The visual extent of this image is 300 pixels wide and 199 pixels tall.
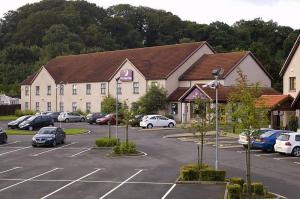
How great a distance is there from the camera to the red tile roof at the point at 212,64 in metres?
69.4

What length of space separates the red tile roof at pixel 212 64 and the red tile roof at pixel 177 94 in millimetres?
1363

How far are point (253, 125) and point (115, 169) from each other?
36.9ft

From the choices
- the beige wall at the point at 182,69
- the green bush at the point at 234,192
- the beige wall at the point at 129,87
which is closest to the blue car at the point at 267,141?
the green bush at the point at 234,192

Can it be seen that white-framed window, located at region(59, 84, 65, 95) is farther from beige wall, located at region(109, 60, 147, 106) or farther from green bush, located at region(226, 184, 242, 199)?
green bush, located at region(226, 184, 242, 199)

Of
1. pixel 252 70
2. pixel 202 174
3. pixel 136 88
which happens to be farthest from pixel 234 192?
pixel 136 88

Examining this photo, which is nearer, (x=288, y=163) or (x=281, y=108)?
(x=288, y=163)

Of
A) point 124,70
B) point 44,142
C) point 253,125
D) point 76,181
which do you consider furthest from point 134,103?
point 253,125

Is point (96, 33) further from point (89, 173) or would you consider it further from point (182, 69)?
point (89, 173)

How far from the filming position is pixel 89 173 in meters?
28.2

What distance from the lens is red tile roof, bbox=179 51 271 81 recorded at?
69.4m

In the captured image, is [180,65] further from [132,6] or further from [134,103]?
[132,6]

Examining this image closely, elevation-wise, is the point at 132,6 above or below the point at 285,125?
above

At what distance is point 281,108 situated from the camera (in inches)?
2095

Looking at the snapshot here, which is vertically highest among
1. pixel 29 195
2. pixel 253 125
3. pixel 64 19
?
pixel 64 19
